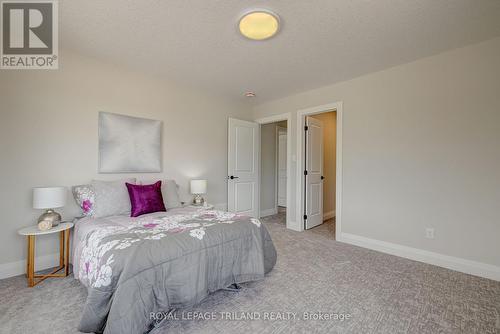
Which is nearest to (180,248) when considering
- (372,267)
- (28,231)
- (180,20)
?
(28,231)

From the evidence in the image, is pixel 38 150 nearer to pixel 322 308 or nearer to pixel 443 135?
pixel 322 308

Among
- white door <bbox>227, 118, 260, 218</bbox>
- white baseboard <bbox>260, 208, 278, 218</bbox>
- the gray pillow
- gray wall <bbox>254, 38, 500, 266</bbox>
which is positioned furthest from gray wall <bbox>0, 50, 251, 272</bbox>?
gray wall <bbox>254, 38, 500, 266</bbox>

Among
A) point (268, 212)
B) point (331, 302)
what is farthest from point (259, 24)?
point (268, 212)

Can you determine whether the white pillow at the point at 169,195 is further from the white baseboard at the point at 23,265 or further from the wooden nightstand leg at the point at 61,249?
the white baseboard at the point at 23,265

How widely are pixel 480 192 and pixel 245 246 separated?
8.36 feet

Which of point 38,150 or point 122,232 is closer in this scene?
point 122,232

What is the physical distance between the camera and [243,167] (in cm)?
450

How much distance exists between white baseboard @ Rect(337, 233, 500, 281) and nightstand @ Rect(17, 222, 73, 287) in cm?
350

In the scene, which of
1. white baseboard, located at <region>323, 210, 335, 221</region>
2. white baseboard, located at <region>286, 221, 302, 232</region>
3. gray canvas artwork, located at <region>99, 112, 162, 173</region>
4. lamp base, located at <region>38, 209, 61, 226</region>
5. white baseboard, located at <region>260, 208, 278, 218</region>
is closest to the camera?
lamp base, located at <region>38, 209, 61, 226</region>

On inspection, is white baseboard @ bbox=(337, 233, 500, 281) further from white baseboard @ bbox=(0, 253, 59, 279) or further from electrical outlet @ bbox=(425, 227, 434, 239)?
white baseboard @ bbox=(0, 253, 59, 279)

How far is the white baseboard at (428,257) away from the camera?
2312 millimetres

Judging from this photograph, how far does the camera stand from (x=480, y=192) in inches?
92.9

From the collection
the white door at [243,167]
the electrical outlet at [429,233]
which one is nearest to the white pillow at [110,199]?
the white door at [243,167]

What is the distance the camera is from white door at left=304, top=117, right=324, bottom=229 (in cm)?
411
